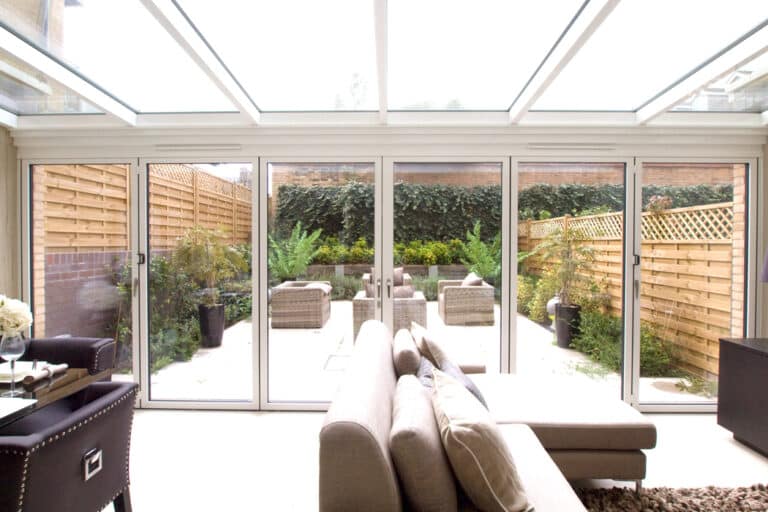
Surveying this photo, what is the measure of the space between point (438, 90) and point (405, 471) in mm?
2594

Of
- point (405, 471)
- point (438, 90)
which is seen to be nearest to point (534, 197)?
point (438, 90)

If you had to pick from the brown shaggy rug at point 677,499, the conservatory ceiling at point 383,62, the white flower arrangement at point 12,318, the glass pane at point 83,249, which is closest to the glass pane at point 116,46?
the conservatory ceiling at point 383,62

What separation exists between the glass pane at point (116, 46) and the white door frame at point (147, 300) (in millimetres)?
588

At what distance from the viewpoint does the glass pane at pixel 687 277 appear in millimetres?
3643

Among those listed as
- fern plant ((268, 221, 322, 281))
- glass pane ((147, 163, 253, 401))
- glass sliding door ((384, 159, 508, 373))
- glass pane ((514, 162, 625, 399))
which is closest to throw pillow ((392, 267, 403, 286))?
glass sliding door ((384, 159, 508, 373))

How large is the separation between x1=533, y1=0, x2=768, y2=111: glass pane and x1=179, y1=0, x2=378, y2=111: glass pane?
133 centimetres

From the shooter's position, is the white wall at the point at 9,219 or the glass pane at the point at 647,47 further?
the white wall at the point at 9,219

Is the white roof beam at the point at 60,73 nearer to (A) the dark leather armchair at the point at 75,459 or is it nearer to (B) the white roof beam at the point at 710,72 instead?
(A) the dark leather armchair at the point at 75,459

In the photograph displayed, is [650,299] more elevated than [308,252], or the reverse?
[308,252]

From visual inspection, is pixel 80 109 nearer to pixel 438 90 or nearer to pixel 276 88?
pixel 276 88

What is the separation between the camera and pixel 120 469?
1.92 meters

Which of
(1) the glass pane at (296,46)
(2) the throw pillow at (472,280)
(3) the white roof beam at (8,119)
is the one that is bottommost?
(2) the throw pillow at (472,280)

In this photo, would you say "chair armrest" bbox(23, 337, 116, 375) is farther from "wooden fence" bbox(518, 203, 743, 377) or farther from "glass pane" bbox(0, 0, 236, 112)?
"wooden fence" bbox(518, 203, 743, 377)

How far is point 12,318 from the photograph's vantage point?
2.19 metres
